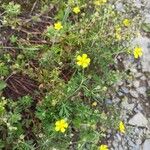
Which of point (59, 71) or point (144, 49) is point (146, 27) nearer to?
point (144, 49)

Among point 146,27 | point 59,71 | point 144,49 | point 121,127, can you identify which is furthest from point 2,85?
point 146,27

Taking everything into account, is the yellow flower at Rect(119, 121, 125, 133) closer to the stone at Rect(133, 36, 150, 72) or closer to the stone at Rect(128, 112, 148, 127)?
the stone at Rect(128, 112, 148, 127)

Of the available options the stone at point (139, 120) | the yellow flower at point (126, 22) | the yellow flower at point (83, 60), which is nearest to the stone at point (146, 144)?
the stone at point (139, 120)

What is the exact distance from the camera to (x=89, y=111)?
3588 mm

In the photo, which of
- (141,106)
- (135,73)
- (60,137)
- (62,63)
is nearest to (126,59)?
(135,73)

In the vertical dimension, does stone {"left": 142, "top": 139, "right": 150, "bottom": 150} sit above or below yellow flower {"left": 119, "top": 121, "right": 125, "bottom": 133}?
below

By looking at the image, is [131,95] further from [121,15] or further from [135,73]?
[121,15]

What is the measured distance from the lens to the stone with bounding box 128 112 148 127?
4012mm

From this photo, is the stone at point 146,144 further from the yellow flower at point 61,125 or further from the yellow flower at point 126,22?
the yellow flower at point 126,22

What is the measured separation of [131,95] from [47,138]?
1091 mm

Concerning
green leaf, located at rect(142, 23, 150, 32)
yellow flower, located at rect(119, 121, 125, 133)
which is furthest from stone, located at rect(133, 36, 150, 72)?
yellow flower, located at rect(119, 121, 125, 133)

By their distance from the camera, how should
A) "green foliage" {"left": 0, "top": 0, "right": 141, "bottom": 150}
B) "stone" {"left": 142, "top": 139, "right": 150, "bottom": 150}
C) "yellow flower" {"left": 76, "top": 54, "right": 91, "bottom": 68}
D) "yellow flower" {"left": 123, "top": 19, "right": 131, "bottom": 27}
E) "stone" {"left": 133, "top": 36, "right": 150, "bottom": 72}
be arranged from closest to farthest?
"green foliage" {"left": 0, "top": 0, "right": 141, "bottom": 150}
"yellow flower" {"left": 76, "top": 54, "right": 91, "bottom": 68}
"stone" {"left": 142, "top": 139, "right": 150, "bottom": 150}
"yellow flower" {"left": 123, "top": 19, "right": 131, "bottom": 27}
"stone" {"left": 133, "top": 36, "right": 150, "bottom": 72}

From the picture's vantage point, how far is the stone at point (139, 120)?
4.01 meters

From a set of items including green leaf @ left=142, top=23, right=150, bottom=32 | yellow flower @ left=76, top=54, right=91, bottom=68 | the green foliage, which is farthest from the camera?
green leaf @ left=142, top=23, right=150, bottom=32
